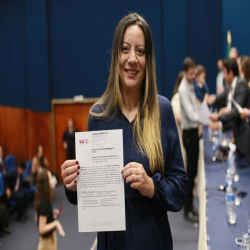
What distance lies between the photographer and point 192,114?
4723 millimetres

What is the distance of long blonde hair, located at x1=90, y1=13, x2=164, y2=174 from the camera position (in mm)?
1366

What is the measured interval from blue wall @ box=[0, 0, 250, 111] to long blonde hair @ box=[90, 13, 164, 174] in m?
6.88

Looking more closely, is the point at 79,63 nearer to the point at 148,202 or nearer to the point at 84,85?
the point at 84,85

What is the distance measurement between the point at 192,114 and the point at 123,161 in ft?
11.4

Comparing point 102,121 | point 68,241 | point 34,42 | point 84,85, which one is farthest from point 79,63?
point 102,121

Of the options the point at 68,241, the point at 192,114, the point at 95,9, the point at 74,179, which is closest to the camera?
the point at 74,179

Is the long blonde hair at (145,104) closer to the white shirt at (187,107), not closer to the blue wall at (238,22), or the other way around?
the white shirt at (187,107)

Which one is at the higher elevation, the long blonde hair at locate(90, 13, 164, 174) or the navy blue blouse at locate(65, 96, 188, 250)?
the long blonde hair at locate(90, 13, 164, 174)

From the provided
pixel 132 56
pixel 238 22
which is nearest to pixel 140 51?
pixel 132 56

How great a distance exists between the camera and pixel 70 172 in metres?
1.32

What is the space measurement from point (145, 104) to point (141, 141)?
5.4 inches

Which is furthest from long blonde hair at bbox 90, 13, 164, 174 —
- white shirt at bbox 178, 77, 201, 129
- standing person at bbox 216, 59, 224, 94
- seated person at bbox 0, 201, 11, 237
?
standing person at bbox 216, 59, 224, 94

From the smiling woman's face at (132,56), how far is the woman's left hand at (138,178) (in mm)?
294

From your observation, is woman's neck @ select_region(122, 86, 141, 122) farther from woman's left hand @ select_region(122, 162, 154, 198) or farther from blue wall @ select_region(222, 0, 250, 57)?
blue wall @ select_region(222, 0, 250, 57)
